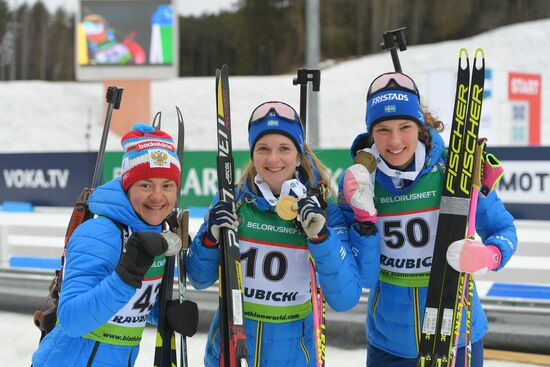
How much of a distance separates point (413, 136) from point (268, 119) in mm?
562

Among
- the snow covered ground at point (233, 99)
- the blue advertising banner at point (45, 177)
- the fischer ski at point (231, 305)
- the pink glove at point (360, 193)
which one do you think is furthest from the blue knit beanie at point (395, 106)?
the snow covered ground at point (233, 99)

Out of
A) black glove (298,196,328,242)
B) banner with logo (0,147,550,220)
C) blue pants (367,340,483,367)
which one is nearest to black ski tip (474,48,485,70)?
black glove (298,196,328,242)

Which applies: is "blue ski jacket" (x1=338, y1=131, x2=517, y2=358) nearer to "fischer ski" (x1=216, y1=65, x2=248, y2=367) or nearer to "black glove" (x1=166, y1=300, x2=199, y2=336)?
"fischer ski" (x1=216, y1=65, x2=248, y2=367)

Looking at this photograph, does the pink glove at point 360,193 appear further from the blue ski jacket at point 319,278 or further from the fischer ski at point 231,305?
the fischer ski at point 231,305

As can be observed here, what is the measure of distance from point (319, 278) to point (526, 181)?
554cm

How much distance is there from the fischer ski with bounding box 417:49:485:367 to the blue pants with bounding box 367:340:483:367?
9cm

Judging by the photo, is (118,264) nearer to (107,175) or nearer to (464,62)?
(464,62)

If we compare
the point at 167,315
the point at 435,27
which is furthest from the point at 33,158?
the point at 435,27

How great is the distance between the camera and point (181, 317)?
2367 millimetres

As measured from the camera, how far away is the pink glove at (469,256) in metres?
2.20

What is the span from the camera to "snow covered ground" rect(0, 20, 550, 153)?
2669cm

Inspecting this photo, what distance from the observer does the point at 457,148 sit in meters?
2.35

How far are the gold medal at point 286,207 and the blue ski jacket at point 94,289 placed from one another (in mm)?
479

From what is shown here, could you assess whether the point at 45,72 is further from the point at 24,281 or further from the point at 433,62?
the point at 24,281
